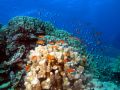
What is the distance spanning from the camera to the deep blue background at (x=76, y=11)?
99.3 feet

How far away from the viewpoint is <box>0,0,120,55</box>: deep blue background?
30.3 m

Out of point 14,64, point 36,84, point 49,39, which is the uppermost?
point 49,39

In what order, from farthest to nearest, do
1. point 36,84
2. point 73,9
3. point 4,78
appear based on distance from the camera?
point 73,9 < point 4,78 < point 36,84

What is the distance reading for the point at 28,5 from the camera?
30656 millimetres

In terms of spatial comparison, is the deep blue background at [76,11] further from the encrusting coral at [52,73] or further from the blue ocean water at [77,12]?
the encrusting coral at [52,73]

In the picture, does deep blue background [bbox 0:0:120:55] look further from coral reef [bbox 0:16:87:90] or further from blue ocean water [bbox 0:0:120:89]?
coral reef [bbox 0:16:87:90]

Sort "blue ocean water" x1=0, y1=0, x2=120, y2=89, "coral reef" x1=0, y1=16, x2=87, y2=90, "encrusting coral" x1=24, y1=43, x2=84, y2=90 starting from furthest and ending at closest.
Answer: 1. "blue ocean water" x1=0, y1=0, x2=120, y2=89
2. "coral reef" x1=0, y1=16, x2=87, y2=90
3. "encrusting coral" x1=24, y1=43, x2=84, y2=90

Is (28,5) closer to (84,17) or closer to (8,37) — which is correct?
(84,17)

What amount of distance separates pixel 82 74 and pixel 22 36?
11.1ft

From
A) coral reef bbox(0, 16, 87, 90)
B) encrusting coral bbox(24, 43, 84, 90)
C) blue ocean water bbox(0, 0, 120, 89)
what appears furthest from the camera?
blue ocean water bbox(0, 0, 120, 89)

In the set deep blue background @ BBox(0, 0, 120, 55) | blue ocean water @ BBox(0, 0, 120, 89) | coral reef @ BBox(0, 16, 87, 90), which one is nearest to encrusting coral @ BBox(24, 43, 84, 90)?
coral reef @ BBox(0, 16, 87, 90)

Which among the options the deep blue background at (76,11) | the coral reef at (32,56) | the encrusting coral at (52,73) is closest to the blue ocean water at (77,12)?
the deep blue background at (76,11)

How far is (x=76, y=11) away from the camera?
35.1 meters

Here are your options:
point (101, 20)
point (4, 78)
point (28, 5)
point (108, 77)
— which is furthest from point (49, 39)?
point (101, 20)
